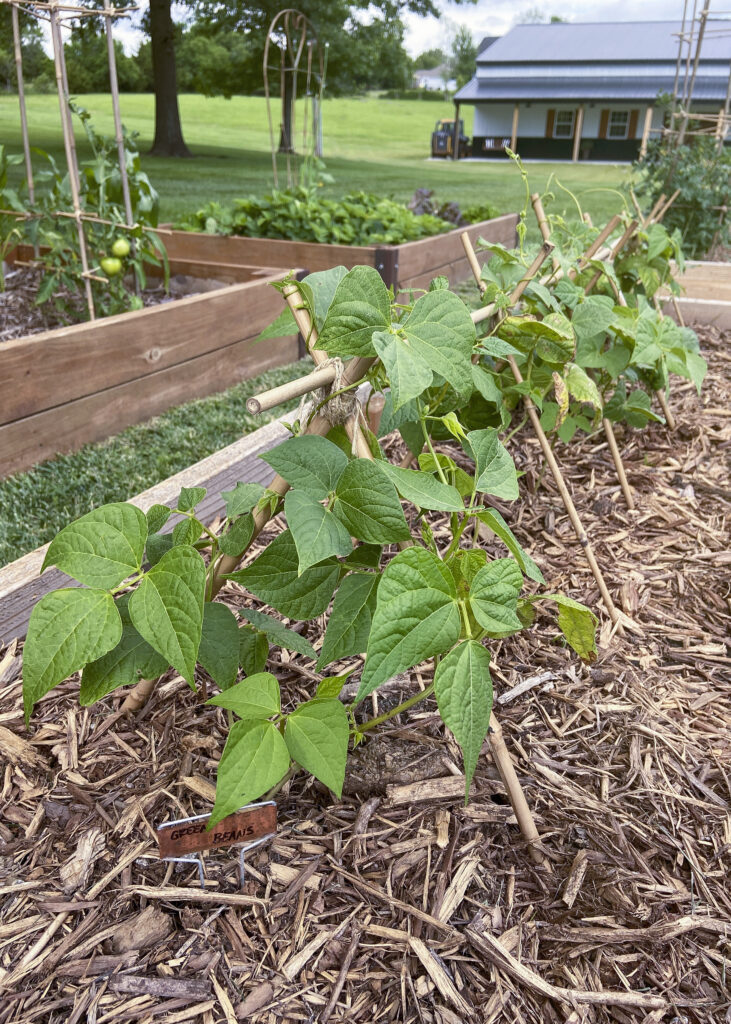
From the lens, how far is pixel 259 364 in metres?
3.41

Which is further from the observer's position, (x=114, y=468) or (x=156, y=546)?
(x=114, y=468)

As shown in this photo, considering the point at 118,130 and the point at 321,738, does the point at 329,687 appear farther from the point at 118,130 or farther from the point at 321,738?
the point at 118,130

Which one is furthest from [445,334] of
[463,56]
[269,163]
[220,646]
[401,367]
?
[463,56]

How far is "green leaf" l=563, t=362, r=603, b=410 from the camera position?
1.79m

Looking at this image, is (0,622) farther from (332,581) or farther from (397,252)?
(397,252)

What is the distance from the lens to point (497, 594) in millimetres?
978

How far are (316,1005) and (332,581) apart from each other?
0.54 meters

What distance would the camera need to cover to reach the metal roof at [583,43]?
26.2m

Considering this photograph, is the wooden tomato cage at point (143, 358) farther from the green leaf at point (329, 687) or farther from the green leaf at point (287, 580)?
the green leaf at point (329, 687)

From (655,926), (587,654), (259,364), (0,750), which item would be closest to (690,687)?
(587,654)

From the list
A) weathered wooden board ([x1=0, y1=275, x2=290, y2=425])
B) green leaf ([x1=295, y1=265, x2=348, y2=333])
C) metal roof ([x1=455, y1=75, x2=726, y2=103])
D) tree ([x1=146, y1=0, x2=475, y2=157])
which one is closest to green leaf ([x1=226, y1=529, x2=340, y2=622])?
green leaf ([x1=295, y1=265, x2=348, y2=333])

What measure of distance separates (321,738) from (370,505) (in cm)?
31

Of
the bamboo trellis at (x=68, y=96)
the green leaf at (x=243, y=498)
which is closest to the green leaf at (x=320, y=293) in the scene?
the green leaf at (x=243, y=498)

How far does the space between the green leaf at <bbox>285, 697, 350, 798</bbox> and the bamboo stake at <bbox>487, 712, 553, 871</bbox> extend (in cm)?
25
